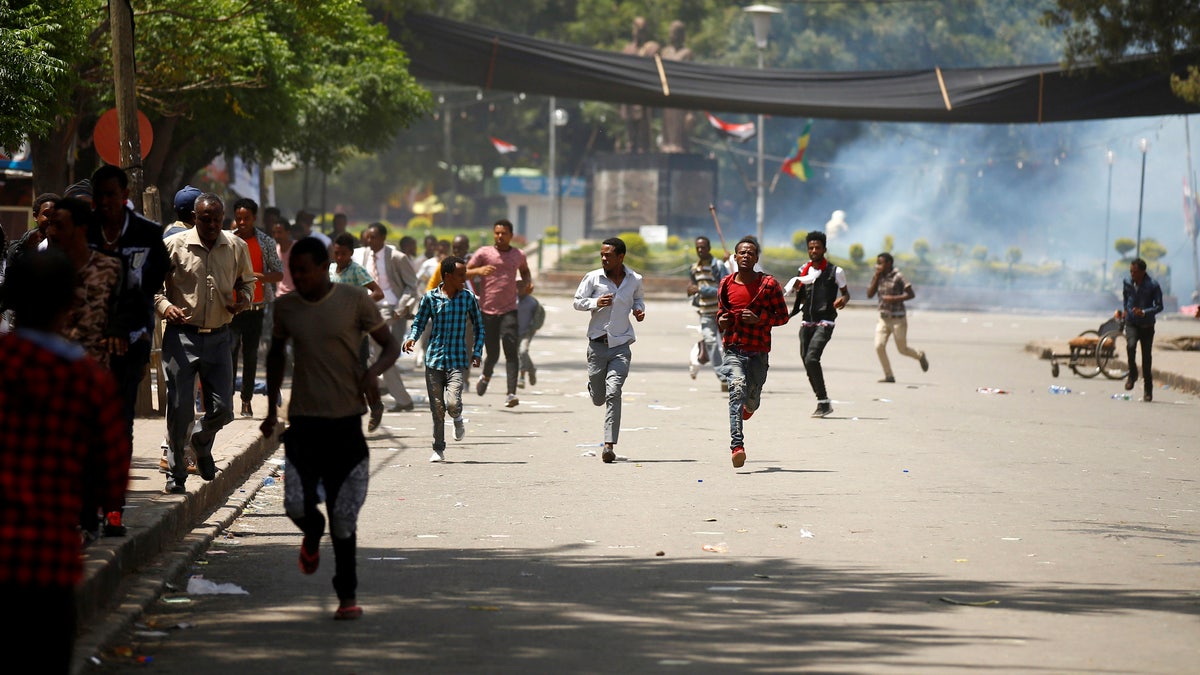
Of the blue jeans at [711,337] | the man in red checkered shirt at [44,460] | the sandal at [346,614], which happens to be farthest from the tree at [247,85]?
the man in red checkered shirt at [44,460]

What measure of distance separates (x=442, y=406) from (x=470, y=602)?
18.5ft

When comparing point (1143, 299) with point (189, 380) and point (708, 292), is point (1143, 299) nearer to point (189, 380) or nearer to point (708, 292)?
point (708, 292)

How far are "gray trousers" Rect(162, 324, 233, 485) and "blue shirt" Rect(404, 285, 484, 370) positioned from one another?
335 centimetres

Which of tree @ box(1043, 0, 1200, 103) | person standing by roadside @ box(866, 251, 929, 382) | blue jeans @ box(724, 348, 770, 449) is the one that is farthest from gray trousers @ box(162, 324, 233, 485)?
tree @ box(1043, 0, 1200, 103)

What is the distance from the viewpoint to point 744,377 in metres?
12.8

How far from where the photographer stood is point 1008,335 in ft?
125

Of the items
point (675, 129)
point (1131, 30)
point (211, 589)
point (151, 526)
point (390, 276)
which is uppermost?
point (675, 129)

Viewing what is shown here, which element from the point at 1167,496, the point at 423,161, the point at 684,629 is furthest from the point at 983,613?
the point at 423,161

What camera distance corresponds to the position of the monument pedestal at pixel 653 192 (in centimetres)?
7206

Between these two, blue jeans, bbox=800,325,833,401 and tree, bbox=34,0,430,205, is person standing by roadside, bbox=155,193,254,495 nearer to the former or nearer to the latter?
tree, bbox=34,0,430,205

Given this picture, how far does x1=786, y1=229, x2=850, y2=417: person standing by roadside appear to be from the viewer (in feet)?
55.7

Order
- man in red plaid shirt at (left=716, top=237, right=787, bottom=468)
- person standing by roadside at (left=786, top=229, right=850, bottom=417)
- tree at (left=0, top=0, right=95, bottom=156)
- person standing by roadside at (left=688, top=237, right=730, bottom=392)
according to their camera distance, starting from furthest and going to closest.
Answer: person standing by roadside at (left=688, top=237, right=730, bottom=392)
person standing by roadside at (left=786, top=229, right=850, bottom=417)
man in red plaid shirt at (left=716, top=237, right=787, bottom=468)
tree at (left=0, top=0, right=95, bottom=156)

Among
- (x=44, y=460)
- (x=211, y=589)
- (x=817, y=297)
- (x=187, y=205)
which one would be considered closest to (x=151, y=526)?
(x=211, y=589)

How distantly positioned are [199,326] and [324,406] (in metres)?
2.74
